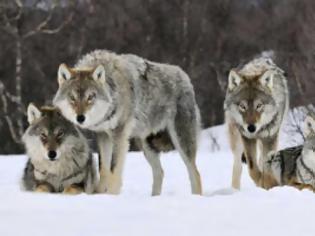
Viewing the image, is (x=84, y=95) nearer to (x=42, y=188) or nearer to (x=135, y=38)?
(x=42, y=188)

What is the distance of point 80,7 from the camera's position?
2252cm

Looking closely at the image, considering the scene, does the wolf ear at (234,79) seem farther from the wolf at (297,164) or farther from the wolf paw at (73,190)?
the wolf paw at (73,190)

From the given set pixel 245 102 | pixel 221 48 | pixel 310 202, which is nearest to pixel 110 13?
pixel 221 48

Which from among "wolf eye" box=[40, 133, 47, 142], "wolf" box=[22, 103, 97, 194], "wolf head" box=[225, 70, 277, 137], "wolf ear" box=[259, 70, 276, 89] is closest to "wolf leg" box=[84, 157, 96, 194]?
"wolf" box=[22, 103, 97, 194]

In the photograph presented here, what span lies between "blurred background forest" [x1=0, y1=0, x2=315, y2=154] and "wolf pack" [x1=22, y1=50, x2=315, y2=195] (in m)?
12.1

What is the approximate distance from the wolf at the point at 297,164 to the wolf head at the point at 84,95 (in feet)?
5.02

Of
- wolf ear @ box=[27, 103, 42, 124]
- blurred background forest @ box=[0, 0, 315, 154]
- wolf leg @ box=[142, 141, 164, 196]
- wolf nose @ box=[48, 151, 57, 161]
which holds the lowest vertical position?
blurred background forest @ box=[0, 0, 315, 154]

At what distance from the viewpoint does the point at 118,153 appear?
743cm

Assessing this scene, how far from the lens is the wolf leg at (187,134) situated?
8.03m

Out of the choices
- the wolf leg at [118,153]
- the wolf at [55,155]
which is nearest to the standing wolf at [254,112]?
the wolf leg at [118,153]

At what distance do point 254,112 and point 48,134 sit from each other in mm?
2171

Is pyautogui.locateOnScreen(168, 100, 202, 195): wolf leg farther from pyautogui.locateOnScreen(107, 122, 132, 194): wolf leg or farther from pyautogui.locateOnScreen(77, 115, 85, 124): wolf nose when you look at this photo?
pyautogui.locateOnScreen(77, 115, 85, 124): wolf nose

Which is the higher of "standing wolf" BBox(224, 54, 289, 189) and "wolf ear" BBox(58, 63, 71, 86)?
"wolf ear" BBox(58, 63, 71, 86)

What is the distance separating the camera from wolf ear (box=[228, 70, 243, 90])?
26.6 feet
